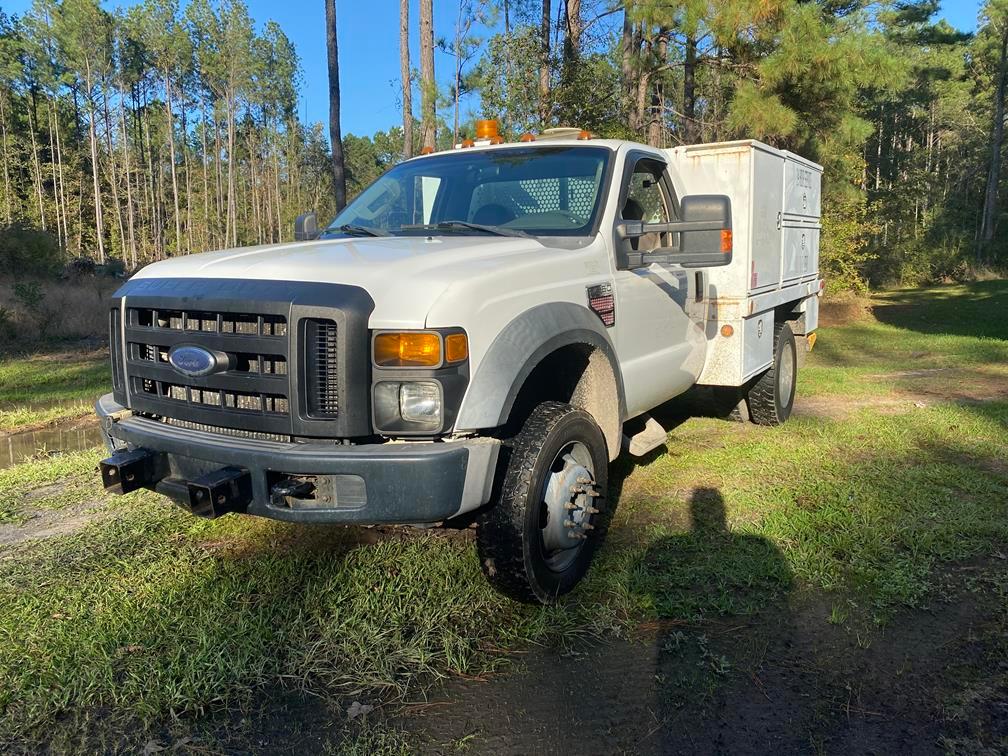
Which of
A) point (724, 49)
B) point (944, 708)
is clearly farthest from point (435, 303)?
point (724, 49)

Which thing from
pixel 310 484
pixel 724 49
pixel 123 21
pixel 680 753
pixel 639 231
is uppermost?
pixel 123 21

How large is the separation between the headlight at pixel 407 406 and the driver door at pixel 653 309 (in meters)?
1.48

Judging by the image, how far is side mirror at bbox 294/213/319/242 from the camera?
449 cm

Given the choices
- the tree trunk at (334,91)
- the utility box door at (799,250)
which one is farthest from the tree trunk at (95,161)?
the utility box door at (799,250)

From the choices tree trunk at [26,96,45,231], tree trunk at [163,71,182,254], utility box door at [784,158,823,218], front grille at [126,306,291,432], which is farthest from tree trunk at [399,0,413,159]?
tree trunk at [26,96,45,231]

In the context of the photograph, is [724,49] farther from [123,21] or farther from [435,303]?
[123,21]

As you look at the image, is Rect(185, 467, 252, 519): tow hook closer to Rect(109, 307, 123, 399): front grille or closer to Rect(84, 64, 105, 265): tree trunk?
Rect(109, 307, 123, 399): front grille

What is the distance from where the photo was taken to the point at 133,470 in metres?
3.00

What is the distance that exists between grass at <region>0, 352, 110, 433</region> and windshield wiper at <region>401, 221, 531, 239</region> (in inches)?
208

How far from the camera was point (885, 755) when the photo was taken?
242 cm

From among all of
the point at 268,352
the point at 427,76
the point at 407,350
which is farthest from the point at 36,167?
the point at 407,350

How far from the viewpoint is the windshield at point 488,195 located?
13.0 feet

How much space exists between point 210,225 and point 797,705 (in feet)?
193

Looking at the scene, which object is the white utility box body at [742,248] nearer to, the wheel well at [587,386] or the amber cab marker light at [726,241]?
the amber cab marker light at [726,241]
